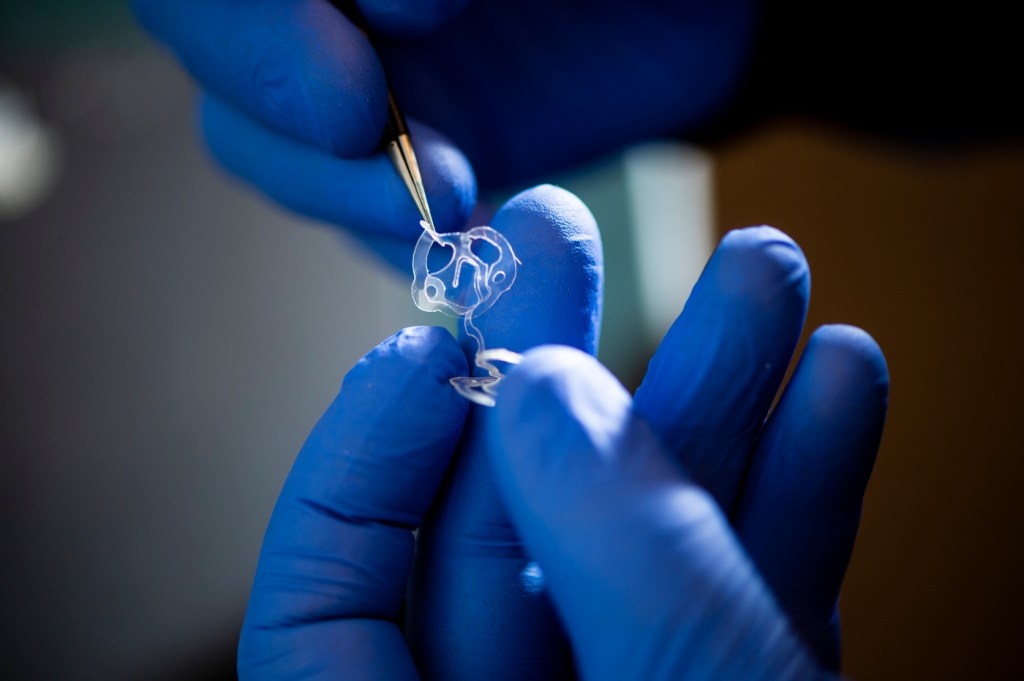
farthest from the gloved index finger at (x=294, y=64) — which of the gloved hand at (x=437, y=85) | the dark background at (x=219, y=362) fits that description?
the dark background at (x=219, y=362)

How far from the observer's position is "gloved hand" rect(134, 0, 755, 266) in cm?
84

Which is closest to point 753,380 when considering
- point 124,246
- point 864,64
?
point 864,64

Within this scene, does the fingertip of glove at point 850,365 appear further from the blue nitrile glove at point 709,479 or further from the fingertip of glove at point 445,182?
the fingertip of glove at point 445,182

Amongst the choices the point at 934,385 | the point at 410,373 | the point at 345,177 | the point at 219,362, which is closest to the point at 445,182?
the point at 345,177

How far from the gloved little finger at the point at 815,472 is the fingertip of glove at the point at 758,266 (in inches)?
3.7

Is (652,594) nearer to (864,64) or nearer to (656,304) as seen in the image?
(864,64)

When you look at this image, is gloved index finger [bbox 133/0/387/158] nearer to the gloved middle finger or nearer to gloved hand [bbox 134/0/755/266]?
gloved hand [bbox 134/0/755/266]

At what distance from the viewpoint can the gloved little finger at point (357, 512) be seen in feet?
1.98

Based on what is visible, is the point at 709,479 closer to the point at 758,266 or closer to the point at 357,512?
the point at 758,266

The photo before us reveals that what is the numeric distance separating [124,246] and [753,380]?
124 cm

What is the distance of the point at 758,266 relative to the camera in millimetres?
585

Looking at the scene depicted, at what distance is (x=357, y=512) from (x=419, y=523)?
78 millimetres

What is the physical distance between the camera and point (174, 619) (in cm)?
129

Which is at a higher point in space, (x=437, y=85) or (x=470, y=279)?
(x=437, y=85)
